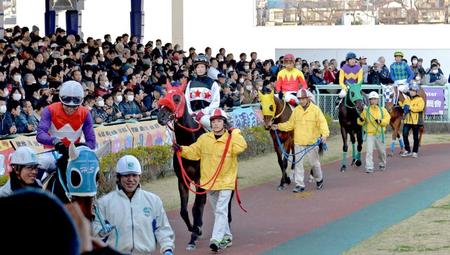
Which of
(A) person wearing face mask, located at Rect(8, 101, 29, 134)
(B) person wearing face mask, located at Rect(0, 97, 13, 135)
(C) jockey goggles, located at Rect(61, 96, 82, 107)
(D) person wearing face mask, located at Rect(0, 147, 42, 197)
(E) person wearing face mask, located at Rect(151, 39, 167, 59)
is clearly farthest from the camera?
(E) person wearing face mask, located at Rect(151, 39, 167, 59)

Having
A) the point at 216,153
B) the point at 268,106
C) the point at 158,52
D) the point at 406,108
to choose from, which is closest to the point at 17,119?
the point at 268,106

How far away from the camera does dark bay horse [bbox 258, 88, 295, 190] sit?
1605 cm

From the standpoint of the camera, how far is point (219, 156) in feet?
34.8

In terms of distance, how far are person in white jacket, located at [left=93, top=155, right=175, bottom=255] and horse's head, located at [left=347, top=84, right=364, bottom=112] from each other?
12.5m

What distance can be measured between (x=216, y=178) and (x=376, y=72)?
17473 mm

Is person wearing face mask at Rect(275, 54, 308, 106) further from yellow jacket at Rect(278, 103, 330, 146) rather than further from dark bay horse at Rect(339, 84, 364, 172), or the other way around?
dark bay horse at Rect(339, 84, 364, 172)

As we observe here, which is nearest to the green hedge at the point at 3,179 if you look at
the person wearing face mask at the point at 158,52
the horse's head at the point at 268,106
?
the horse's head at the point at 268,106

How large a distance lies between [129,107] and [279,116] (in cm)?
352

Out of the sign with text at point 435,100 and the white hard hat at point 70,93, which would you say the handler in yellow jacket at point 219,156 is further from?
the sign with text at point 435,100

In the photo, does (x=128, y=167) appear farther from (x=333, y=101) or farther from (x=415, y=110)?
(x=333, y=101)

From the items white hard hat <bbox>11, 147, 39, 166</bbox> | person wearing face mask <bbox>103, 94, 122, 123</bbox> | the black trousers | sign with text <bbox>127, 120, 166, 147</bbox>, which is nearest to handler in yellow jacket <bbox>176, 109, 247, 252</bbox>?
white hard hat <bbox>11, 147, 39, 166</bbox>

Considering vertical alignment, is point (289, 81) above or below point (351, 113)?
→ above

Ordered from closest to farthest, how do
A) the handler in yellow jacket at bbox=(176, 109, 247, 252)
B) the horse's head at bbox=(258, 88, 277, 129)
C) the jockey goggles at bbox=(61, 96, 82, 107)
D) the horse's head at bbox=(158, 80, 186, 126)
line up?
the jockey goggles at bbox=(61, 96, 82, 107) → the handler in yellow jacket at bbox=(176, 109, 247, 252) → the horse's head at bbox=(158, 80, 186, 126) → the horse's head at bbox=(258, 88, 277, 129)

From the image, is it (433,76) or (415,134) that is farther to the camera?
(433,76)
